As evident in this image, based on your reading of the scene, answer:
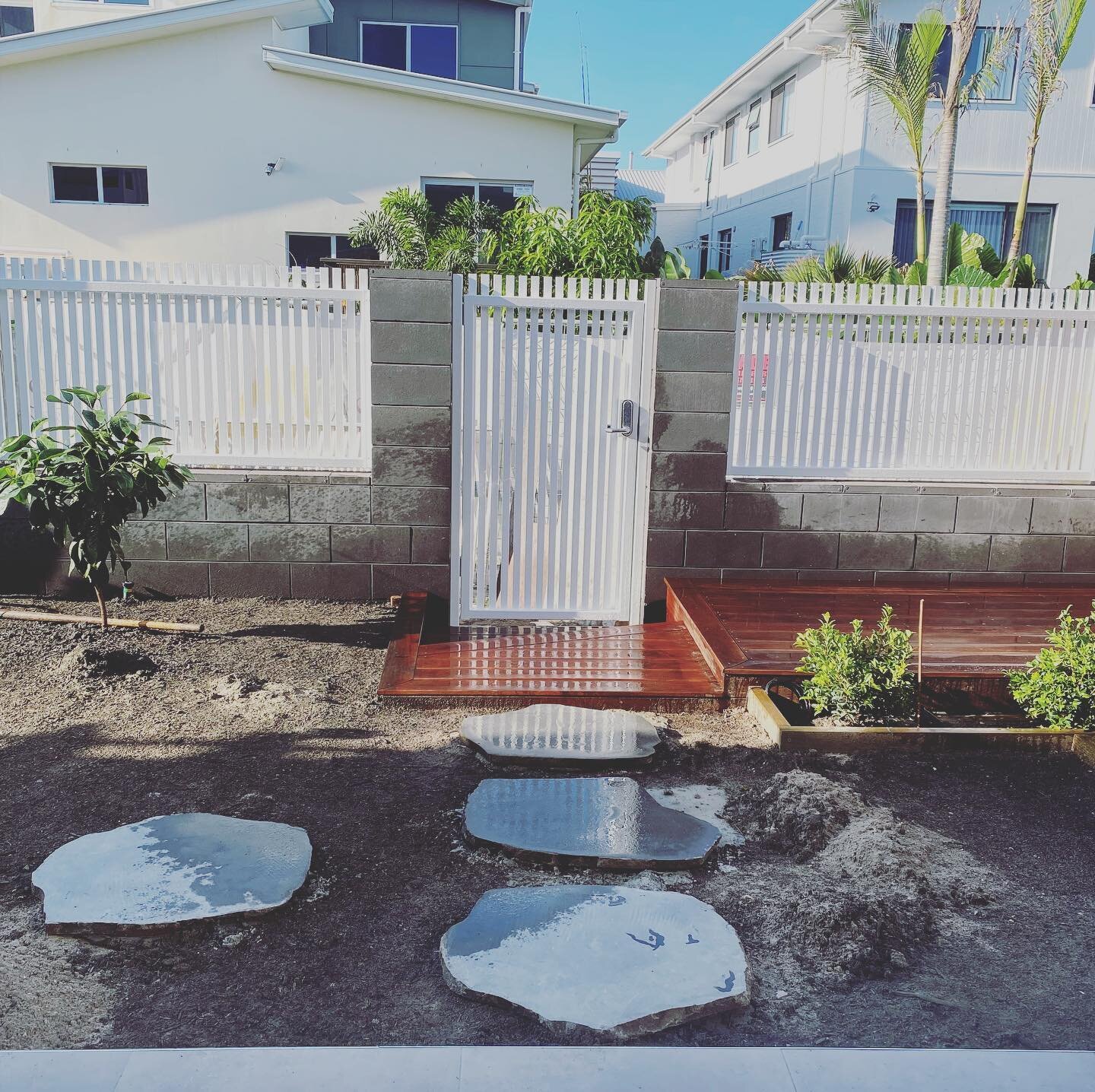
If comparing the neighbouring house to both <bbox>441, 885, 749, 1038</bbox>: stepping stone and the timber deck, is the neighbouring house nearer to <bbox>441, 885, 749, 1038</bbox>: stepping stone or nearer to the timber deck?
the timber deck

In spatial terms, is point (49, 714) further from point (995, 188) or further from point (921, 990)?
point (995, 188)

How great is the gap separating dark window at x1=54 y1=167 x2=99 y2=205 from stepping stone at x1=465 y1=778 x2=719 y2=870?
41.7 feet

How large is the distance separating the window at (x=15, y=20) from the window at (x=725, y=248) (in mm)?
13789

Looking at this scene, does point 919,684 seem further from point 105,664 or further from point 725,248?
point 725,248

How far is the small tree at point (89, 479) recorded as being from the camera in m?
5.09

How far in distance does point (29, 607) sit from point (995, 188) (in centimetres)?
1609

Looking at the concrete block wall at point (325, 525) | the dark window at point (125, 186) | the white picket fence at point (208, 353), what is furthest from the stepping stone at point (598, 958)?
the dark window at point (125, 186)

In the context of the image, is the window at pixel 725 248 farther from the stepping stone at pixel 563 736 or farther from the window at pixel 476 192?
the stepping stone at pixel 563 736

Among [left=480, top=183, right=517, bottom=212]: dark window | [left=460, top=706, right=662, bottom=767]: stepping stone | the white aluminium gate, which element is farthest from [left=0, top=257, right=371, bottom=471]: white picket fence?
[left=480, top=183, right=517, bottom=212]: dark window

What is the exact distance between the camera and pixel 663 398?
19.9ft

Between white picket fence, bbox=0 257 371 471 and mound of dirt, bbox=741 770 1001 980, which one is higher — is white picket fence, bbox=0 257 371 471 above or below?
above

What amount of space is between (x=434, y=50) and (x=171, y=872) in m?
16.9

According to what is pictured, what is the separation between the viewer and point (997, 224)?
17.0 metres

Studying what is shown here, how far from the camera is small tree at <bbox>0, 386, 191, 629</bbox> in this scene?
509 cm
